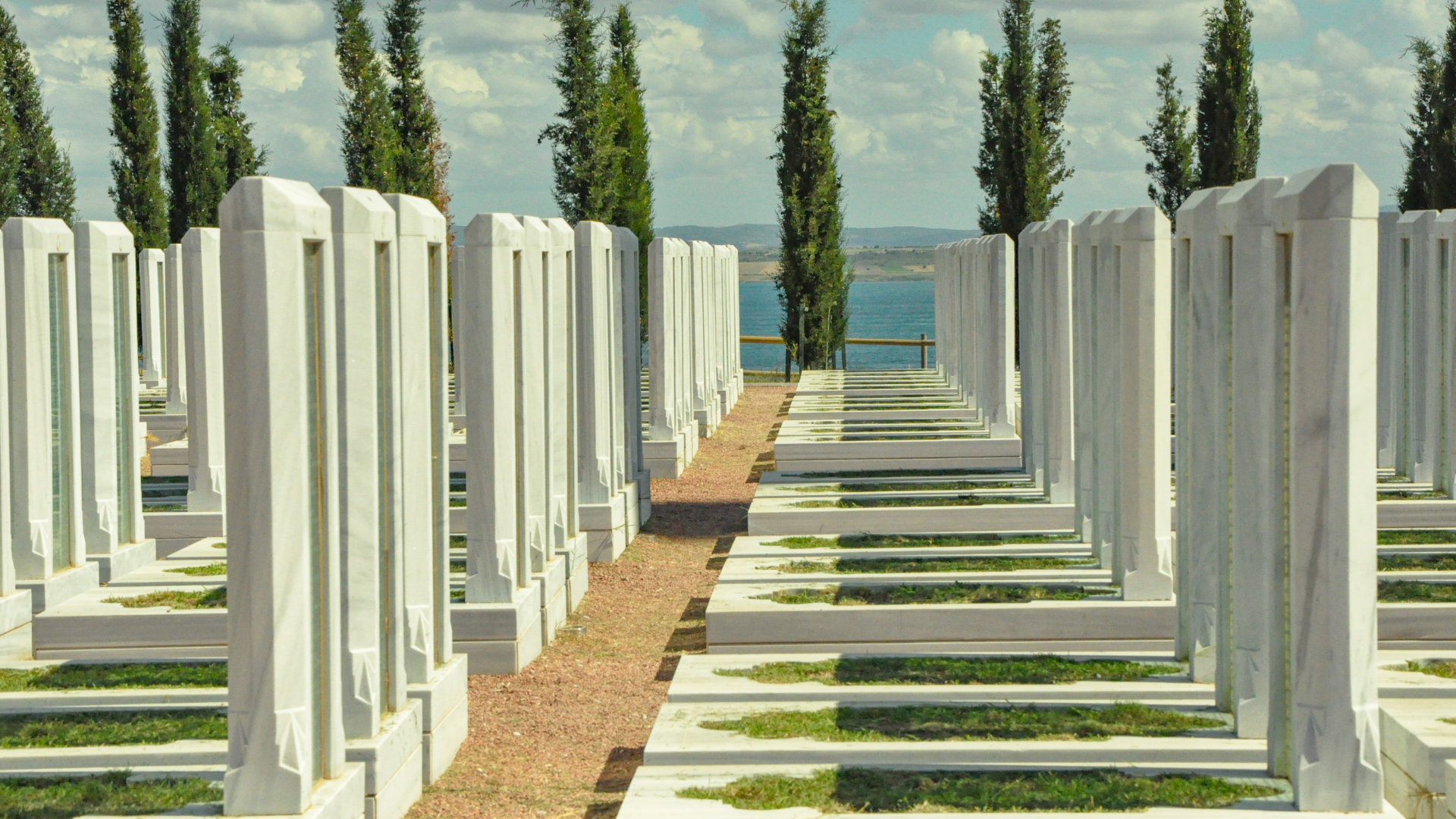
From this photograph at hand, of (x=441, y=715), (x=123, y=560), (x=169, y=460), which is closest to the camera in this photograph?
(x=441, y=715)

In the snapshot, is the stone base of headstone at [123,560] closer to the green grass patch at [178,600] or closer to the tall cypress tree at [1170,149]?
the green grass patch at [178,600]

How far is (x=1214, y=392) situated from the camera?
4.86 m

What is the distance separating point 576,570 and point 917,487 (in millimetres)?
2739

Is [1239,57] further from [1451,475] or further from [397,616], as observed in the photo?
[397,616]

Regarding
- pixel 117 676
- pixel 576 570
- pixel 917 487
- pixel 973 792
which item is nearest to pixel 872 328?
pixel 917 487

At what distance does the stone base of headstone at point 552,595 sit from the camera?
7996 mm

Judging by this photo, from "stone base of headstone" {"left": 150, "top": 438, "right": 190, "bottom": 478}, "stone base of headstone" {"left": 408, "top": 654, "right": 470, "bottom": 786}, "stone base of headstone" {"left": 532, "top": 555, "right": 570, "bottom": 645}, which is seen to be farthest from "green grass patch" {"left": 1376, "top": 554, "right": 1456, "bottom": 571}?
"stone base of headstone" {"left": 150, "top": 438, "right": 190, "bottom": 478}

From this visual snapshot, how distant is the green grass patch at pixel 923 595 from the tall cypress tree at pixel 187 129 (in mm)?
26025

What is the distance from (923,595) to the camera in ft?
23.5

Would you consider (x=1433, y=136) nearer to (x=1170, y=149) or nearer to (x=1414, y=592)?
(x=1170, y=149)

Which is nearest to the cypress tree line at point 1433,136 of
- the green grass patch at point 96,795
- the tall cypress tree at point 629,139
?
the tall cypress tree at point 629,139

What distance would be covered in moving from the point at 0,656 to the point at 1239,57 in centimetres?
2348

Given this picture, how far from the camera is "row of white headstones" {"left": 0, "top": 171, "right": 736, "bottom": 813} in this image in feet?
13.2

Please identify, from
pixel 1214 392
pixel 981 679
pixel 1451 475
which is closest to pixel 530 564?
pixel 981 679
